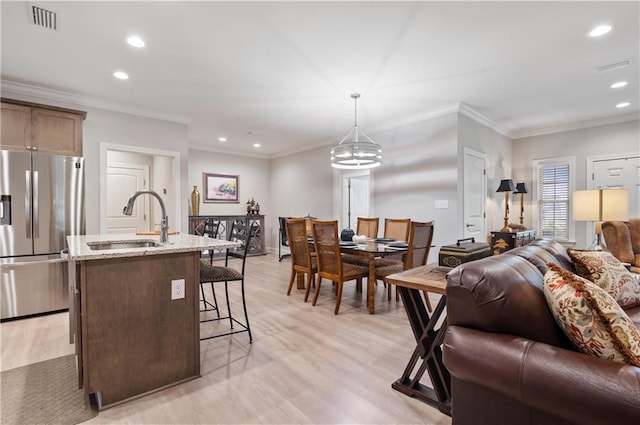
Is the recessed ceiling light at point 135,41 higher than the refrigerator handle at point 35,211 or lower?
higher

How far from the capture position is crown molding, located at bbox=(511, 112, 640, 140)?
493 cm

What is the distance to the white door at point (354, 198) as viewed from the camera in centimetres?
676

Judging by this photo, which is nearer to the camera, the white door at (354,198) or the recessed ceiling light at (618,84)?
the recessed ceiling light at (618,84)

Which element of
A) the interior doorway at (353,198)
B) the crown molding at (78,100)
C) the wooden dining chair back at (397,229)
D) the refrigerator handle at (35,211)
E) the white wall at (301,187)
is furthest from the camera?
the white wall at (301,187)

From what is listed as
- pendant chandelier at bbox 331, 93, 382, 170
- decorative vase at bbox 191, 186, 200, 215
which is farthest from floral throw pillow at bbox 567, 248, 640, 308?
decorative vase at bbox 191, 186, 200, 215

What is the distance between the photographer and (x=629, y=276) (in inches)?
85.0

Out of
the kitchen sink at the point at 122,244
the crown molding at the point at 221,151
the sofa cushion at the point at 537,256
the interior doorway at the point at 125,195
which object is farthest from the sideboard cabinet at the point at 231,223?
the sofa cushion at the point at 537,256

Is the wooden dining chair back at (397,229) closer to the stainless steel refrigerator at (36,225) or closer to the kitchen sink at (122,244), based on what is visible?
the kitchen sink at (122,244)

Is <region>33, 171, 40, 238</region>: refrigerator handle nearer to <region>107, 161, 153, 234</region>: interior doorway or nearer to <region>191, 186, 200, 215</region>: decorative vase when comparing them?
<region>107, 161, 153, 234</region>: interior doorway

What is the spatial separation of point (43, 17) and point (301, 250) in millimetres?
3139

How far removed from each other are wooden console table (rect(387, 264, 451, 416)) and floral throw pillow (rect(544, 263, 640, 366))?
0.53m

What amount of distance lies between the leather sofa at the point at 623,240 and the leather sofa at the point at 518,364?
3.04 m

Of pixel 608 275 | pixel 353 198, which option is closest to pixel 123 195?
pixel 353 198

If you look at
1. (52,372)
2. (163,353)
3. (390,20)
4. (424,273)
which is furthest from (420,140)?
(52,372)
